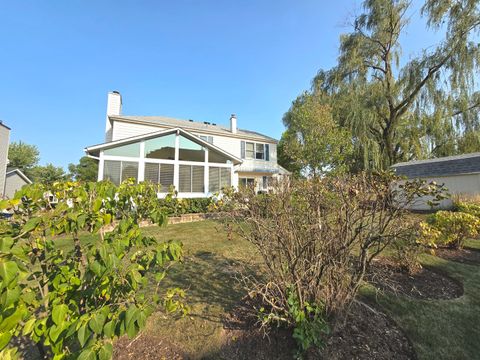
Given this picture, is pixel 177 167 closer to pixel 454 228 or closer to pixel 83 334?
pixel 454 228

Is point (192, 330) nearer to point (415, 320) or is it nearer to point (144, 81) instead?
point (415, 320)

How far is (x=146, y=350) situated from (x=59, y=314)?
1674 mm

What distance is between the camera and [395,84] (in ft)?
49.5

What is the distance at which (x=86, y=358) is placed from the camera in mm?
1057

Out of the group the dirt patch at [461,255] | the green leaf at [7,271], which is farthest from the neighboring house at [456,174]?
the green leaf at [7,271]

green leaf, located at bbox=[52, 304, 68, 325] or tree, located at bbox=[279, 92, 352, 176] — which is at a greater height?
tree, located at bbox=[279, 92, 352, 176]

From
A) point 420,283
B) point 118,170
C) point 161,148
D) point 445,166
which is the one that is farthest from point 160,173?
point 445,166

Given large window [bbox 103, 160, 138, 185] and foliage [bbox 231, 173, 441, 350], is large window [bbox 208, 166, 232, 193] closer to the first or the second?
large window [bbox 103, 160, 138, 185]

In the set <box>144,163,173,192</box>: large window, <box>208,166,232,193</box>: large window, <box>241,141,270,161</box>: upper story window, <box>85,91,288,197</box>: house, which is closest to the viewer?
<box>85,91,288,197</box>: house

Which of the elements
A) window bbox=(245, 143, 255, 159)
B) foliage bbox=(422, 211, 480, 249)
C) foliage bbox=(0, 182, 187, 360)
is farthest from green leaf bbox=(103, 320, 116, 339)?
window bbox=(245, 143, 255, 159)

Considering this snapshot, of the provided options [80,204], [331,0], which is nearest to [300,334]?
[80,204]

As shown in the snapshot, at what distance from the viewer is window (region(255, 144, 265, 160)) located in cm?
2091

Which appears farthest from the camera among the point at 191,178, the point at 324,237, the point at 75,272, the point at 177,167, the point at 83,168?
the point at 83,168

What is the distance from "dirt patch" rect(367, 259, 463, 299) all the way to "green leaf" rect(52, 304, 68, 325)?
3.66 meters
